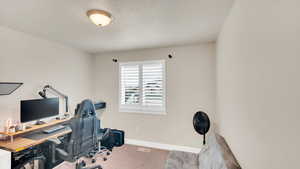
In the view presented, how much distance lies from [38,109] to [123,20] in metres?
2.15

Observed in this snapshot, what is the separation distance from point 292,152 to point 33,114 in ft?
10.4

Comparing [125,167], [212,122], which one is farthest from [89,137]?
[212,122]

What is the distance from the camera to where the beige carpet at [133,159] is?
2647mm

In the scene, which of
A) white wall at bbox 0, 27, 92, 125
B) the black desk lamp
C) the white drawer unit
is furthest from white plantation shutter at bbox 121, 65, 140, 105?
the white drawer unit

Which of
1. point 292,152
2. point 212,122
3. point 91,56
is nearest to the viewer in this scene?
point 292,152

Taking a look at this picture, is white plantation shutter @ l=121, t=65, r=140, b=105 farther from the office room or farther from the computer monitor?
the computer monitor

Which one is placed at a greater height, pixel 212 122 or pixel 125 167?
pixel 212 122

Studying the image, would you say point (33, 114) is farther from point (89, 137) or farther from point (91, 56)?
point (91, 56)

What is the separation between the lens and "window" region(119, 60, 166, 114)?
3461mm

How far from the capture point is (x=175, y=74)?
3.33 meters

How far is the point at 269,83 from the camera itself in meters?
0.83

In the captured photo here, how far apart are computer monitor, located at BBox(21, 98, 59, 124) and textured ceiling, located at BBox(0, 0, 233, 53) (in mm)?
1243

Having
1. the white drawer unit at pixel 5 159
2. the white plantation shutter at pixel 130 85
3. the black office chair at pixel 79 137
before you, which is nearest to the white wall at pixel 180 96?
the white plantation shutter at pixel 130 85

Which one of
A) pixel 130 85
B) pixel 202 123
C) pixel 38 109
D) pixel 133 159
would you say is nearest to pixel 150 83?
pixel 130 85
